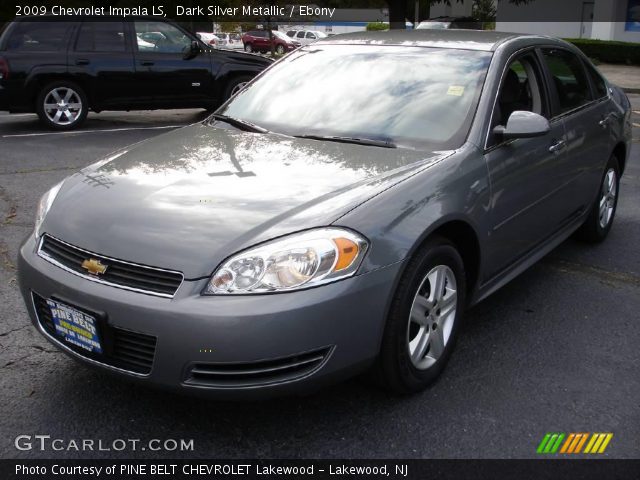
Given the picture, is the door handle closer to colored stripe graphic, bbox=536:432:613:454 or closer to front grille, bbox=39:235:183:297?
colored stripe graphic, bbox=536:432:613:454

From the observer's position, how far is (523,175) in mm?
3775

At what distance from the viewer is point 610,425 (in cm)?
297

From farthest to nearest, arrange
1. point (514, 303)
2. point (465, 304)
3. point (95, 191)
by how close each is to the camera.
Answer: point (514, 303), point (465, 304), point (95, 191)

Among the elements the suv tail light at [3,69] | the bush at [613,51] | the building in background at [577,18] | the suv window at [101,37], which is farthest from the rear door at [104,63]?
the building in background at [577,18]

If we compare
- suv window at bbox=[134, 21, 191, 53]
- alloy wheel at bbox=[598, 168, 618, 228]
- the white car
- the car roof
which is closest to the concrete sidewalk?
suv window at bbox=[134, 21, 191, 53]

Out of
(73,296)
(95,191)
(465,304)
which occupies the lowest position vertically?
(465,304)

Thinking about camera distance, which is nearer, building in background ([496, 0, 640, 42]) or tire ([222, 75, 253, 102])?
tire ([222, 75, 253, 102])

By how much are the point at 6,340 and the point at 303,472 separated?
1.86 metres

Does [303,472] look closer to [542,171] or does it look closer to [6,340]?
[6,340]

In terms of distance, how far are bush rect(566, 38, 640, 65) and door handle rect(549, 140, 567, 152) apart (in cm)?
2437

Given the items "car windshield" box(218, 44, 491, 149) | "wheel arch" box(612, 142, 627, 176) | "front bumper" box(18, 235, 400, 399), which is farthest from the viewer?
"wheel arch" box(612, 142, 627, 176)

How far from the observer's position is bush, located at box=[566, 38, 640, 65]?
26.7m

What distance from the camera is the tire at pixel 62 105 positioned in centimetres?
1052

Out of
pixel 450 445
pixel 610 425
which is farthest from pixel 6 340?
pixel 610 425
